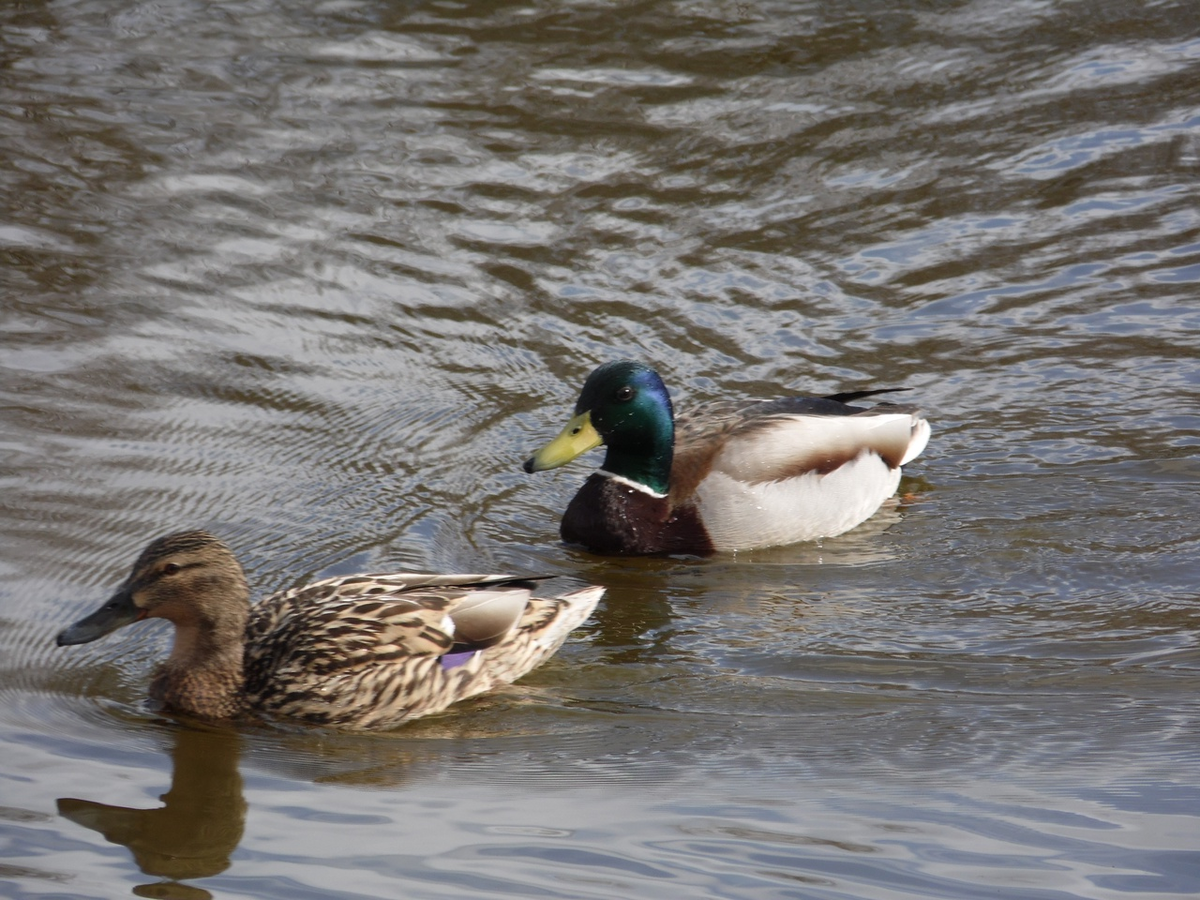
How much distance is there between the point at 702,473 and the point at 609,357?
1.63 metres

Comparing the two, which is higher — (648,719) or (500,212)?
(500,212)

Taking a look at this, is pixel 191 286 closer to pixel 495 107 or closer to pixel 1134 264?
pixel 495 107

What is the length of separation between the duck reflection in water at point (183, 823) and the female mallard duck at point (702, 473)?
2515 mm

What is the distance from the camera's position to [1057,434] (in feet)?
28.1

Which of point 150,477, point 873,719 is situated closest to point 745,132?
point 150,477

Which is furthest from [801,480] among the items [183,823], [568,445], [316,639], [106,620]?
[183,823]

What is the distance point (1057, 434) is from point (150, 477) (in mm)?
4342

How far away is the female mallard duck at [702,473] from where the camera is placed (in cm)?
789

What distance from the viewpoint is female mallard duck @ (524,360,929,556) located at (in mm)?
7887

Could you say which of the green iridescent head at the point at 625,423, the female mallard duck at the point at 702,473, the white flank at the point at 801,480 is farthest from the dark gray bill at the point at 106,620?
the white flank at the point at 801,480

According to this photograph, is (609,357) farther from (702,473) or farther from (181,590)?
(181,590)

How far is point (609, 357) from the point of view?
31.2 ft

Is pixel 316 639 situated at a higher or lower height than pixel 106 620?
lower

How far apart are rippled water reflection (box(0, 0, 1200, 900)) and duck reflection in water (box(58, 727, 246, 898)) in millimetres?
17
